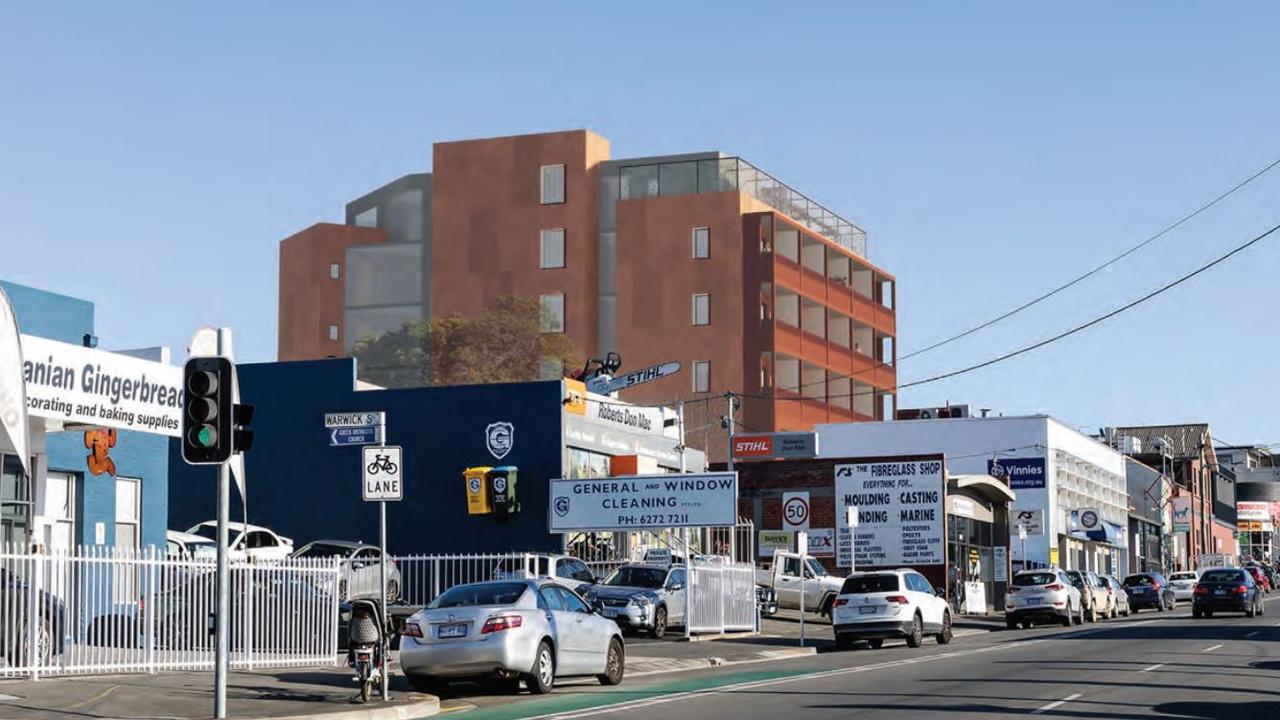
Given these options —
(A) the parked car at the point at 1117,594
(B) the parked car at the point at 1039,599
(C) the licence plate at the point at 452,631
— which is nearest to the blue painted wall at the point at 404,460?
(B) the parked car at the point at 1039,599

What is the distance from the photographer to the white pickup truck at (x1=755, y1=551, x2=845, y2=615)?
46938 millimetres

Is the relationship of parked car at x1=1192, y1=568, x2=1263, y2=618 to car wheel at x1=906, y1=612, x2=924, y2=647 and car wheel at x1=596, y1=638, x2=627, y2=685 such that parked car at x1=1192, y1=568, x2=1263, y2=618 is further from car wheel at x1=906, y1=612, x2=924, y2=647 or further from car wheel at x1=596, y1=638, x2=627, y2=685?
car wheel at x1=596, y1=638, x2=627, y2=685

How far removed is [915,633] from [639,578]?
578 centimetres

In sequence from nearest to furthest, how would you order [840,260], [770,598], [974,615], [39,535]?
[39,535], [770,598], [974,615], [840,260]

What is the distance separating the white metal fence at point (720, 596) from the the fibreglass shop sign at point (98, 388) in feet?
40.5

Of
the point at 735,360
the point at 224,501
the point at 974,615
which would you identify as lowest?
the point at 974,615

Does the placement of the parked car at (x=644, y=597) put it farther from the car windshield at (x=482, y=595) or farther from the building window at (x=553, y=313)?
the building window at (x=553, y=313)

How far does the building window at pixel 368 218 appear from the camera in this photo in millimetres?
91562

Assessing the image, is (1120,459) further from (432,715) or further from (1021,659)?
(432,715)

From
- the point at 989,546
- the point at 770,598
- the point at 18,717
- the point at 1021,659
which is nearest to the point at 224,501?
the point at 18,717

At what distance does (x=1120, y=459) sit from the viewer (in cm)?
9950

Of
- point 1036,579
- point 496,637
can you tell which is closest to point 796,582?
point 1036,579

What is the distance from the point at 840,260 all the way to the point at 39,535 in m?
67.0

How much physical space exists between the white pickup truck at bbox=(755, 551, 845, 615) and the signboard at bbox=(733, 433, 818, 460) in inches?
398
